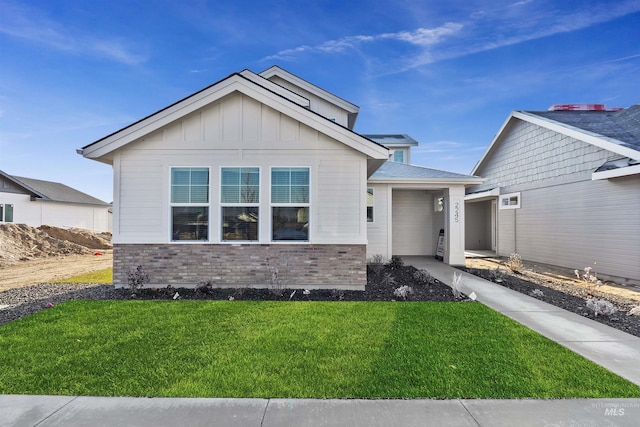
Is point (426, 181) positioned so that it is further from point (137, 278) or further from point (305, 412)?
point (305, 412)

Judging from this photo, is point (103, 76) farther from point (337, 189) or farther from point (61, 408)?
point (61, 408)

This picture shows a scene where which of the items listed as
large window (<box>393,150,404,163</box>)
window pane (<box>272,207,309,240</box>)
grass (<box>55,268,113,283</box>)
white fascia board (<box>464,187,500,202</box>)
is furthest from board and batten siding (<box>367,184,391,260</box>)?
grass (<box>55,268,113,283</box>)

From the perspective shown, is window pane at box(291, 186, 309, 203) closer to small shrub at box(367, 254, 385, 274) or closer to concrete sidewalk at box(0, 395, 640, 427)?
small shrub at box(367, 254, 385, 274)

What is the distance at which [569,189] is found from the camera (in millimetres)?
11336

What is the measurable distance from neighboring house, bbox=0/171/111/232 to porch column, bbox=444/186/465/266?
2913cm

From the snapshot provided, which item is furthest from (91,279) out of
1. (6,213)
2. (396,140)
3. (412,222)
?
(6,213)

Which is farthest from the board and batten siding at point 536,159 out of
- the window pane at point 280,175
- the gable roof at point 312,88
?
the window pane at point 280,175

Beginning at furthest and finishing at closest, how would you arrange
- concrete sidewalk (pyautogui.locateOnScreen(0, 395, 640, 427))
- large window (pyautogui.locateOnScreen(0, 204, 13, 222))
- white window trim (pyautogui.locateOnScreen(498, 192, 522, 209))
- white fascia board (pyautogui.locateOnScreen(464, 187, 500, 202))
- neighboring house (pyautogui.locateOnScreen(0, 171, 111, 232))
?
1. neighboring house (pyautogui.locateOnScreen(0, 171, 111, 232))
2. large window (pyautogui.locateOnScreen(0, 204, 13, 222))
3. white fascia board (pyautogui.locateOnScreen(464, 187, 500, 202))
4. white window trim (pyautogui.locateOnScreen(498, 192, 522, 209))
5. concrete sidewalk (pyautogui.locateOnScreen(0, 395, 640, 427))

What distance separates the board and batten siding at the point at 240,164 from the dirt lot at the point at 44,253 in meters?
6.41

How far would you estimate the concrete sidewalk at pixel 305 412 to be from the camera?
2746 mm

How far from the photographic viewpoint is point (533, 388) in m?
3.30

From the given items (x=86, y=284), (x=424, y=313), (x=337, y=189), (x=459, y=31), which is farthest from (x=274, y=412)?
(x=459, y=31)

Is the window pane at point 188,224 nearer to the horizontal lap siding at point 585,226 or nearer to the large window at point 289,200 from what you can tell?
the large window at point 289,200

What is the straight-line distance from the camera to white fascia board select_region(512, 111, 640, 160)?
356 inches
